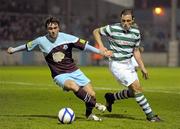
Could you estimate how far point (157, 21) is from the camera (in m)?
55.2

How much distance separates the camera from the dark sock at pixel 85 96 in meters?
11.4

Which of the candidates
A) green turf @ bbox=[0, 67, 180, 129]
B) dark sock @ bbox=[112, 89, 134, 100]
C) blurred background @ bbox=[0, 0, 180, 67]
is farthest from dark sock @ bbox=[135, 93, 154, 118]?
blurred background @ bbox=[0, 0, 180, 67]

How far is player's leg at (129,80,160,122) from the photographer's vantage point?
11497 mm

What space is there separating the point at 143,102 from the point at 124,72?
73 cm

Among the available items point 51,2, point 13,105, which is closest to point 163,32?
point 51,2

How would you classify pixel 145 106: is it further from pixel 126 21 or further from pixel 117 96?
pixel 126 21

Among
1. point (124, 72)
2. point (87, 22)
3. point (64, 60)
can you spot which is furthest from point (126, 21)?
point (87, 22)

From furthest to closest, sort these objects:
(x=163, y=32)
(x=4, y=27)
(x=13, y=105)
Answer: (x=163, y=32), (x=4, y=27), (x=13, y=105)

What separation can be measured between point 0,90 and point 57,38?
9107 mm

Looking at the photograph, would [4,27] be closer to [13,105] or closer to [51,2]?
[51,2]

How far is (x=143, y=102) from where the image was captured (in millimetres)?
11680

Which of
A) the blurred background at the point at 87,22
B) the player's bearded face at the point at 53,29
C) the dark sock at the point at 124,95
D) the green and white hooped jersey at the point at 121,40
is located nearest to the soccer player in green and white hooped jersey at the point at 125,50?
the green and white hooped jersey at the point at 121,40

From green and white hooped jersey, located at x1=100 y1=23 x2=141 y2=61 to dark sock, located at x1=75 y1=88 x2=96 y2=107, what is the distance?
1095 millimetres

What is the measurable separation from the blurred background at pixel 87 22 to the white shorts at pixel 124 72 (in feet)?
109
